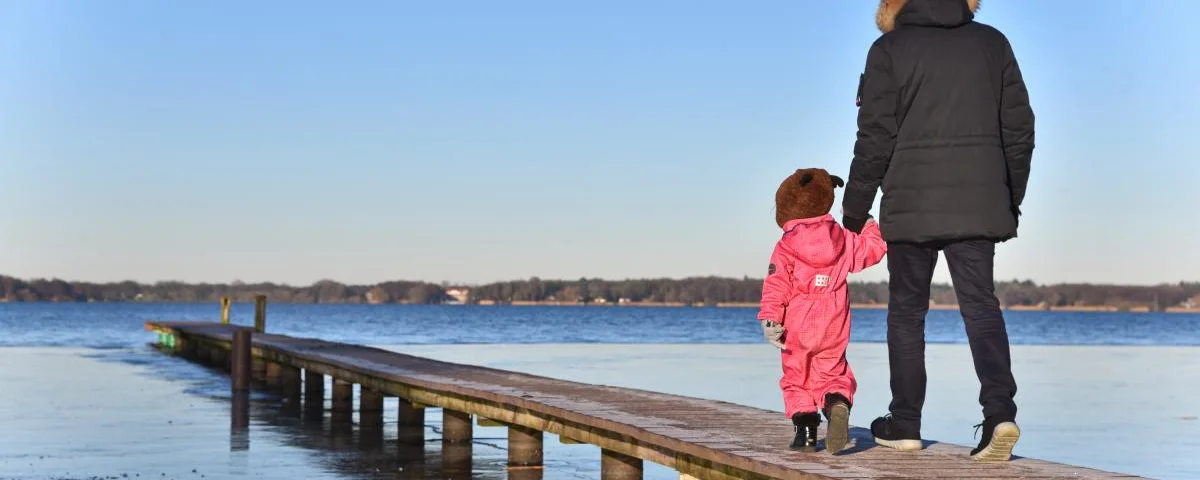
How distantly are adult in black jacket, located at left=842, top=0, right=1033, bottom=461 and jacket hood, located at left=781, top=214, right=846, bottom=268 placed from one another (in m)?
0.24

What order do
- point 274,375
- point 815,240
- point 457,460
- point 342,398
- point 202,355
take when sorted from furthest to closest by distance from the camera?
1. point 202,355
2. point 274,375
3. point 342,398
4. point 457,460
5. point 815,240

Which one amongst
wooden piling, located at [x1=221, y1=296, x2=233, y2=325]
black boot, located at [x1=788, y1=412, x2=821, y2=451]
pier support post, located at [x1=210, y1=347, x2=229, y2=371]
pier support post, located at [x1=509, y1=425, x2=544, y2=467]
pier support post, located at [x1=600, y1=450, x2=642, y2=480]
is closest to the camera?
black boot, located at [x1=788, y1=412, x2=821, y2=451]

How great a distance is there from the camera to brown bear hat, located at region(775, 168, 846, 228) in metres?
6.91

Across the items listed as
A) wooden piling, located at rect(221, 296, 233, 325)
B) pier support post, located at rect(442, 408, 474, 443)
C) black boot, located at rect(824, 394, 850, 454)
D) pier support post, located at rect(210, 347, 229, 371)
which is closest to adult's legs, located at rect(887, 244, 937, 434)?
black boot, located at rect(824, 394, 850, 454)

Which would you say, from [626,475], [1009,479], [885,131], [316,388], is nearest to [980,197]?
[885,131]

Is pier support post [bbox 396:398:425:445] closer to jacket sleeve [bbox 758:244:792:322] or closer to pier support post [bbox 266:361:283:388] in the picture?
jacket sleeve [bbox 758:244:792:322]

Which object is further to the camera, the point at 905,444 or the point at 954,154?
the point at 905,444

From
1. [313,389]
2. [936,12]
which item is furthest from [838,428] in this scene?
[313,389]

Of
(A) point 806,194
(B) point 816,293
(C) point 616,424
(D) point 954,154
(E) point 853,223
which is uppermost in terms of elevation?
(D) point 954,154

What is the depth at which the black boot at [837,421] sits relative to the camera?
689 centimetres

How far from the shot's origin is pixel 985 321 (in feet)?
21.6

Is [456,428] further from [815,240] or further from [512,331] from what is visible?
[512,331]

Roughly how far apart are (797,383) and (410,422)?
9.73m

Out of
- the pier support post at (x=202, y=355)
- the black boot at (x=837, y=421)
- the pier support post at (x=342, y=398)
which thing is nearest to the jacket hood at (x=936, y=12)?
the black boot at (x=837, y=421)
